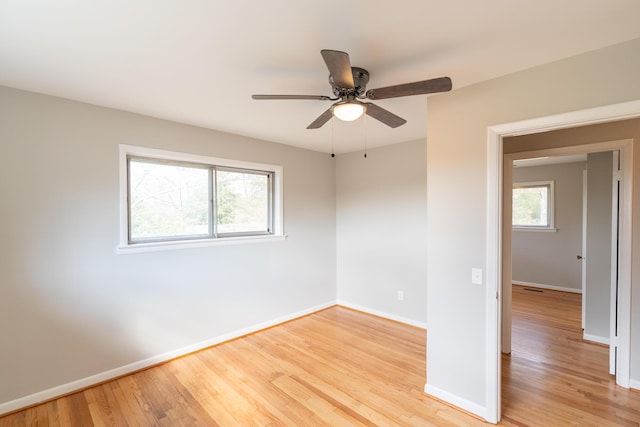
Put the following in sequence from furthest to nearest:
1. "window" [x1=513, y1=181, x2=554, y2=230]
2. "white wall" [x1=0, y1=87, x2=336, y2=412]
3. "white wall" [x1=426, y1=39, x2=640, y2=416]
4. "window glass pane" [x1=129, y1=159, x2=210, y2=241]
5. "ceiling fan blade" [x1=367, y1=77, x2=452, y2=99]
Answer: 1. "window" [x1=513, y1=181, x2=554, y2=230]
2. "window glass pane" [x1=129, y1=159, x2=210, y2=241]
3. "white wall" [x1=0, y1=87, x2=336, y2=412]
4. "white wall" [x1=426, y1=39, x2=640, y2=416]
5. "ceiling fan blade" [x1=367, y1=77, x2=452, y2=99]

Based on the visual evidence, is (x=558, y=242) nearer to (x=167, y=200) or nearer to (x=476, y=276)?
(x=476, y=276)

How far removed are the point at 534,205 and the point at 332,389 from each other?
5.87 metres

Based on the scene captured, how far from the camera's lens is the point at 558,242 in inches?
220

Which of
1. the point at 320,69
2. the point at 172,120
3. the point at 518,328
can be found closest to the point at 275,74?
the point at 320,69

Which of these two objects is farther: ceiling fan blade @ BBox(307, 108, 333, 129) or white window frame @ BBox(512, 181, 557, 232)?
white window frame @ BBox(512, 181, 557, 232)

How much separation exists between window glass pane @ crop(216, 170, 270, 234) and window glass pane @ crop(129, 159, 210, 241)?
0.61ft

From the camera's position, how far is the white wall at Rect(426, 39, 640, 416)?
1.85m

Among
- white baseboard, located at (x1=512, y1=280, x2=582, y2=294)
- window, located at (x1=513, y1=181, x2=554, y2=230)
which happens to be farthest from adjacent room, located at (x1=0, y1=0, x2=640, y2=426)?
window, located at (x1=513, y1=181, x2=554, y2=230)

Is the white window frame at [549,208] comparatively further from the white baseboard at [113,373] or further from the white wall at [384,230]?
the white baseboard at [113,373]

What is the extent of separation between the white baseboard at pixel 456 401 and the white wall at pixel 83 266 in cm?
221

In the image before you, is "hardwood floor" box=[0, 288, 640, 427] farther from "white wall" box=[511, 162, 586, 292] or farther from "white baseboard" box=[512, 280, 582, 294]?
"white wall" box=[511, 162, 586, 292]

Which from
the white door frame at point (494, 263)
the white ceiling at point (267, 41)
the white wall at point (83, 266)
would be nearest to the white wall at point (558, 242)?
the white door frame at point (494, 263)

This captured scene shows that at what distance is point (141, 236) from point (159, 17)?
7.00ft

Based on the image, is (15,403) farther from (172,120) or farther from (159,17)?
(159,17)
